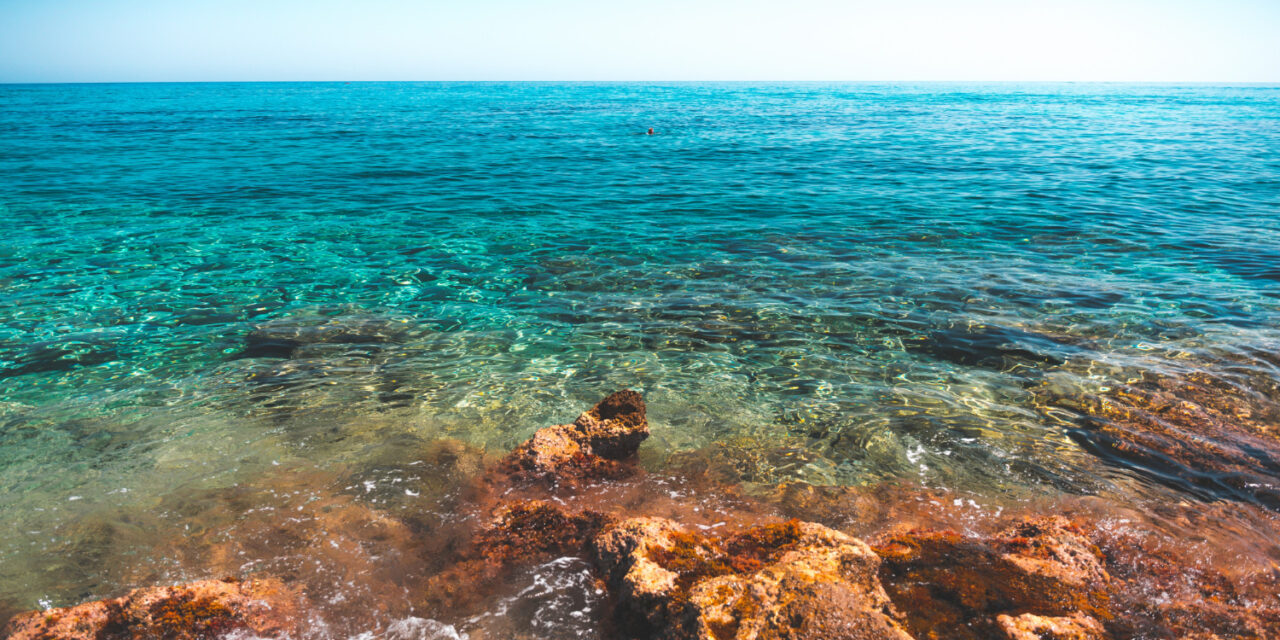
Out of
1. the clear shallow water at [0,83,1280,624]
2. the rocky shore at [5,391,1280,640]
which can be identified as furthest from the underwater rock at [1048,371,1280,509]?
the rocky shore at [5,391,1280,640]

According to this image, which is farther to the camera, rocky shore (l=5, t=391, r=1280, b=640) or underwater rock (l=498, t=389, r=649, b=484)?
underwater rock (l=498, t=389, r=649, b=484)

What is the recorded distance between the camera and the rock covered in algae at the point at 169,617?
3670 millimetres

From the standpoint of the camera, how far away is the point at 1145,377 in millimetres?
7414

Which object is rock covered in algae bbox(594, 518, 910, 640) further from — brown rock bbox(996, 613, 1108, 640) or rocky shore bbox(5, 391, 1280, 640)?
brown rock bbox(996, 613, 1108, 640)

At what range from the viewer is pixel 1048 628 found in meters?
3.36

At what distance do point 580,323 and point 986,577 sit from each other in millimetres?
6581

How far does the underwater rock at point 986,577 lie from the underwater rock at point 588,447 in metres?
2.38

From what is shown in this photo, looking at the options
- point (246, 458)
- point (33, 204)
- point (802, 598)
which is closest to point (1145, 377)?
point (802, 598)

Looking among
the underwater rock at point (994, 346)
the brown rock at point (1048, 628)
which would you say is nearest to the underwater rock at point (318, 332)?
the underwater rock at point (994, 346)

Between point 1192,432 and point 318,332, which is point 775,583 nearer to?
point 1192,432

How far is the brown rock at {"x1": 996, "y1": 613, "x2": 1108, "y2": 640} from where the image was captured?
10.9 feet

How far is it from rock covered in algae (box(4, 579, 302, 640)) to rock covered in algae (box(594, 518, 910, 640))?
2.19 meters

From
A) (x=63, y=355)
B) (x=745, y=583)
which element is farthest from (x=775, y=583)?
(x=63, y=355)

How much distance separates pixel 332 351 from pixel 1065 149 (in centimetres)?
3294
